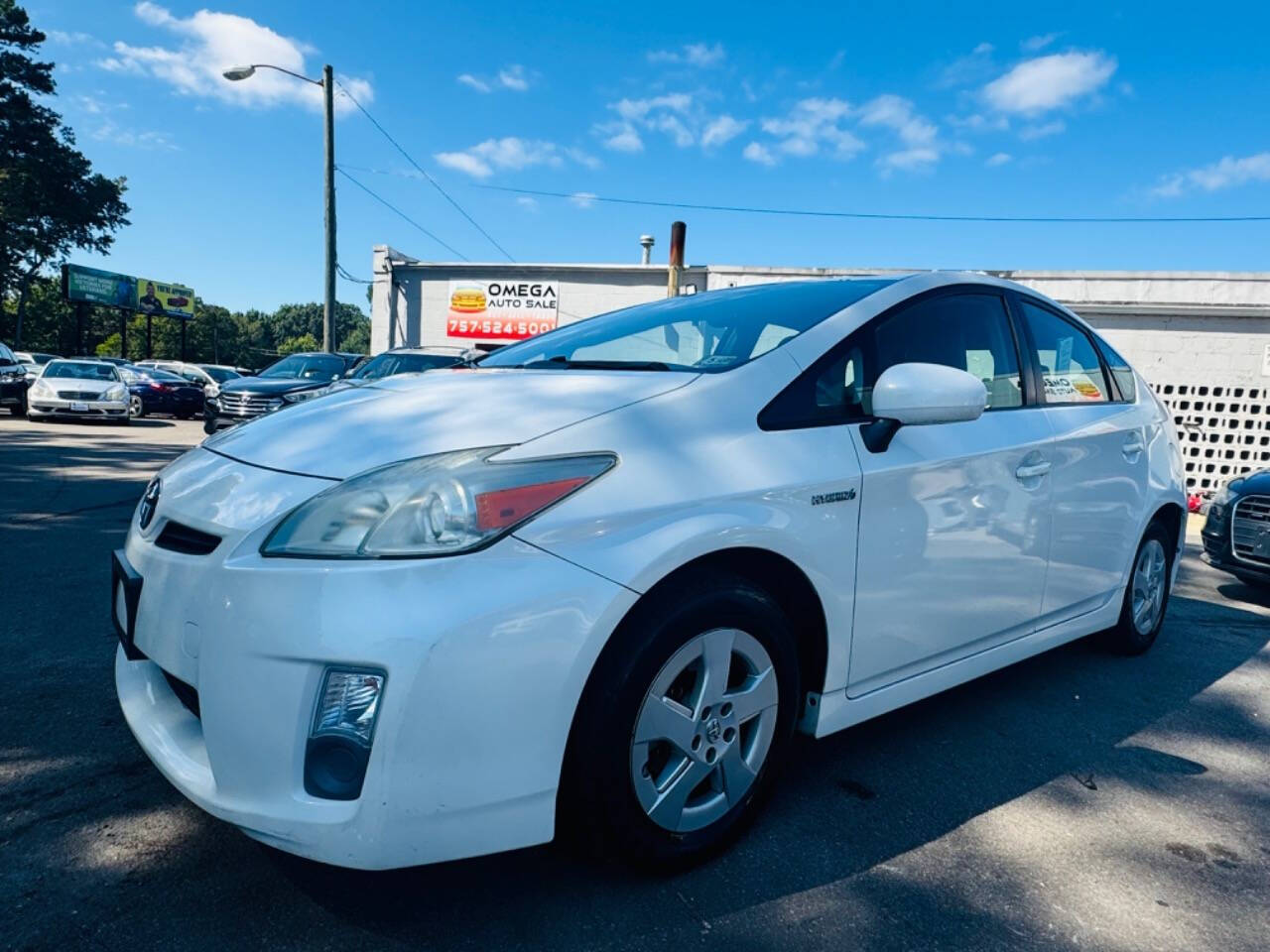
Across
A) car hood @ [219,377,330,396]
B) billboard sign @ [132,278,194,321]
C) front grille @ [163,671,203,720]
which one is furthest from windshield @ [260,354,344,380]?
billboard sign @ [132,278,194,321]

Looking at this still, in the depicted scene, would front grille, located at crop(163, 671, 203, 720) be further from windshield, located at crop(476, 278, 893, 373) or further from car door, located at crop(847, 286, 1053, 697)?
car door, located at crop(847, 286, 1053, 697)

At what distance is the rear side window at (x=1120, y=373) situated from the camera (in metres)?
3.61

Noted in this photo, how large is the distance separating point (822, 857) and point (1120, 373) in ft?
9.11

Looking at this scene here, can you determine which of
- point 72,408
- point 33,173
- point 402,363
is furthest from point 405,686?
point 33,173

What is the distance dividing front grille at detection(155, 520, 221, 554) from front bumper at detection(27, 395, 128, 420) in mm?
15580

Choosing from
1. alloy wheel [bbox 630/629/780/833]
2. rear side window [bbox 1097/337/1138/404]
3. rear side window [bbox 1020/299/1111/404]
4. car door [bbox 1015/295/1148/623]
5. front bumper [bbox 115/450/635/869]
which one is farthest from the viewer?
rear side window [bbox 1097/337/1138/404]

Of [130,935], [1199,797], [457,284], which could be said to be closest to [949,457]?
[1199,797]

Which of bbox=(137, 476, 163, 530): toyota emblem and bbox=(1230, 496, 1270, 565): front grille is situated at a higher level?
bbox=(137, 476, 163, 530): toyota emblem

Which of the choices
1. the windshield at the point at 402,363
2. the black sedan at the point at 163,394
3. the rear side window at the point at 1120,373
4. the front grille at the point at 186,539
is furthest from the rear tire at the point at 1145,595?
the black sedan at the point at 163,394

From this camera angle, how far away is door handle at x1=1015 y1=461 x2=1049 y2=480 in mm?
2699

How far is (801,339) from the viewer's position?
7.50 ft

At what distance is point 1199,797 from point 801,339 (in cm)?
193

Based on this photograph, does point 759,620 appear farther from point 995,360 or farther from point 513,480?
point 995,360

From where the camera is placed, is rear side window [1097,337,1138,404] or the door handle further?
rear side window [1097,337,1138,404]
